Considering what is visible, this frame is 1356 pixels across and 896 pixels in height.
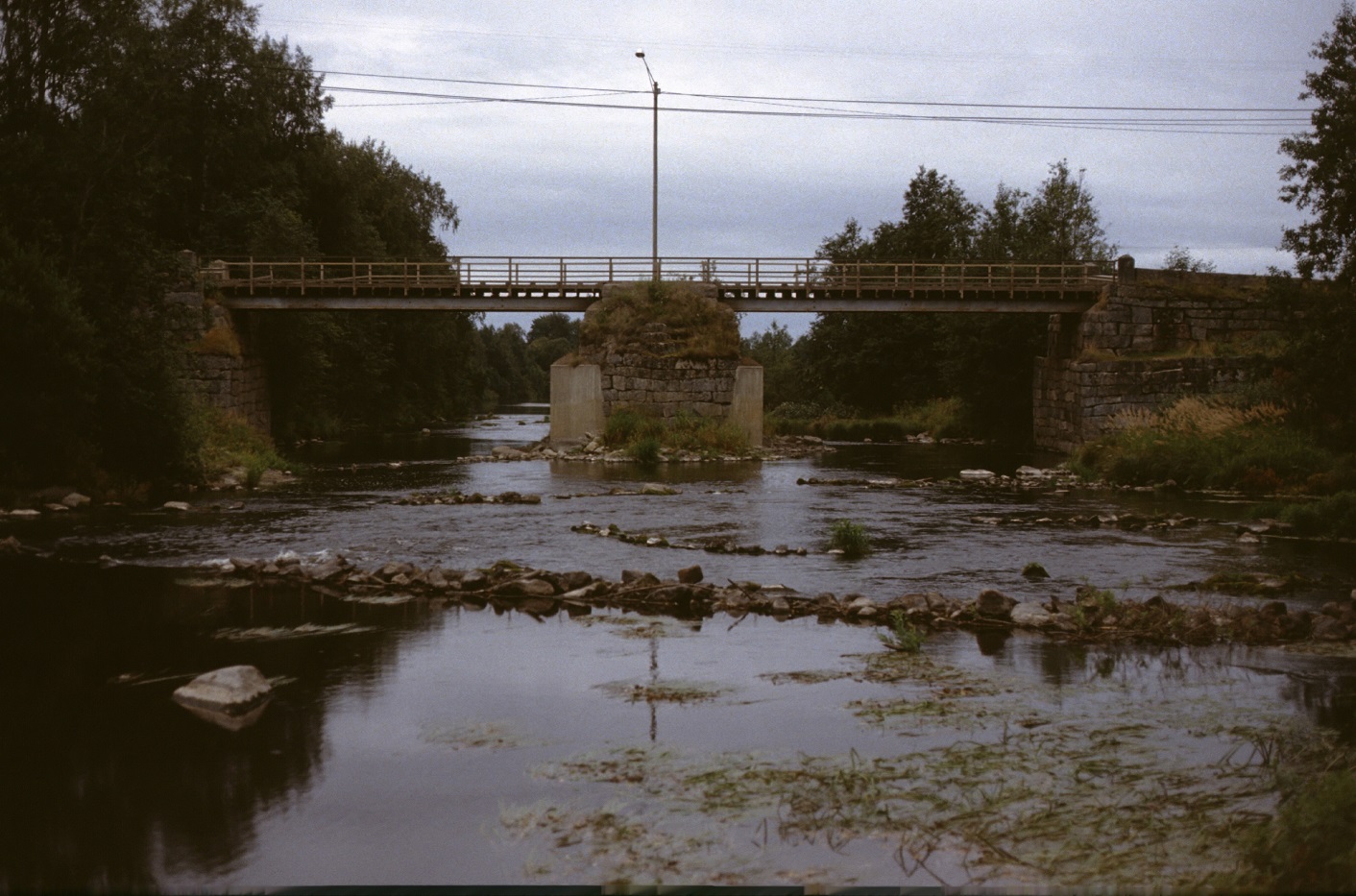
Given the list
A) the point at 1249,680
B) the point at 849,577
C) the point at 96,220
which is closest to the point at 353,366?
the point at 96,220

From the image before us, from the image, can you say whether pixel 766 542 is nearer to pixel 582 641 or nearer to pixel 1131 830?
pixel 582 641

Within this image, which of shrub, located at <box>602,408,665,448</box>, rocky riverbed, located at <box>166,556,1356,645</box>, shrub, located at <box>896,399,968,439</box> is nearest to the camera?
rocky riverbed, located at <box>166,556,1356,645</box>

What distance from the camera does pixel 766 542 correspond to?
68.4ft

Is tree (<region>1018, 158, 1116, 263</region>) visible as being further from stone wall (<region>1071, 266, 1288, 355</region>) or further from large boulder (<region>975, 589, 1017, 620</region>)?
large boulder (<region>975, 589, 1017, 620</region>)

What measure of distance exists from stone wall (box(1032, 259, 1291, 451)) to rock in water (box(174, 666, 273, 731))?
1654 inches

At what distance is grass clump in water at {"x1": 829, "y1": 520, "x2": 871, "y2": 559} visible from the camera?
1945 centimetres

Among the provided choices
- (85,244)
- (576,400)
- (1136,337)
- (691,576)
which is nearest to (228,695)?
(691,576)

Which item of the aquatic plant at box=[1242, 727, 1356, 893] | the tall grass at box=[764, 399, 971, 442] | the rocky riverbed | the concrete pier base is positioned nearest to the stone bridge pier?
the concrete pier base

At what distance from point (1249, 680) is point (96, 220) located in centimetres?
2435

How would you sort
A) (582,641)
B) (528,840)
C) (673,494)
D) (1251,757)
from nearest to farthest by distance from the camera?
(528,840) → (1251,757) → (582,641) → (673,494)

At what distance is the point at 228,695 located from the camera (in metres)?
10.3

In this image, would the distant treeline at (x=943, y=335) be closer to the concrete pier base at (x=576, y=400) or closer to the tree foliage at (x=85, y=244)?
the concrete pier base at (x=576, y=400)

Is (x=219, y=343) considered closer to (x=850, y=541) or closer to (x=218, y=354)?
(x=218, y=354)

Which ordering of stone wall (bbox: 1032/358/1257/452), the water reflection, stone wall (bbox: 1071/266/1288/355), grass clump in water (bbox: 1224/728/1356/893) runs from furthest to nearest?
stone wall (bbox: 1071/266/1288/355) < stone wall (bbox: 1032/358/1257/452) < the water reflection < grass clump in water (bbox: 1224/728/1356/893)
